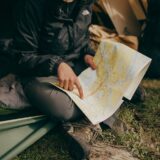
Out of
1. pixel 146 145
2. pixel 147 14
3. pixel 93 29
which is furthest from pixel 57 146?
pixel 147 14

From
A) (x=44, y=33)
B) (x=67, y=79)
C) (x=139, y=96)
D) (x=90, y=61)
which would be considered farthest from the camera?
(x=139, y=96)

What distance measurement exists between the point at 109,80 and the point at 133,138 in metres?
0.37

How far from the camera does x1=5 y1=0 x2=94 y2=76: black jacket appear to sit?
8.34 feet

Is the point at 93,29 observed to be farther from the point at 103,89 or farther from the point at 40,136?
the point at 40,136

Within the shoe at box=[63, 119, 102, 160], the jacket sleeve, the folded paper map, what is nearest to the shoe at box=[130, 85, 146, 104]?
the folded paper map

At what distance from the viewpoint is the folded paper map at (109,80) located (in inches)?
101

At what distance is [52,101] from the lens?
257 centimetres

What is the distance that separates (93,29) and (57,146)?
3.45ft

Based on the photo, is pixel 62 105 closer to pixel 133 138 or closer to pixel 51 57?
pixel 51 57

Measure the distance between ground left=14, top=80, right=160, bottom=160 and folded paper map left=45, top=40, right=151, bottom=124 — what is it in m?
0.22

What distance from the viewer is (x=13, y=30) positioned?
2693 millimetres

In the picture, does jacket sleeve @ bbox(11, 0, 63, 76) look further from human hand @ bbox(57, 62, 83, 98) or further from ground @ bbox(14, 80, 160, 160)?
ground @ bbox(14, 80, 160, 160)

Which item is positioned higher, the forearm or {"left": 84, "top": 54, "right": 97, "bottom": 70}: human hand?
the forearm

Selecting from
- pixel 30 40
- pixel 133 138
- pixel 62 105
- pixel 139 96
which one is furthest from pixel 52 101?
pixel 139 96
